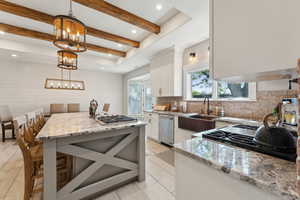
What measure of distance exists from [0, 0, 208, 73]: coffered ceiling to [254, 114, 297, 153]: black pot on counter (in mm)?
2048

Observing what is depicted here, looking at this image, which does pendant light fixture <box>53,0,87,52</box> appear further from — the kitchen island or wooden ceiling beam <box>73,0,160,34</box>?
the kitchen island

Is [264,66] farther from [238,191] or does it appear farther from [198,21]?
[198,21]

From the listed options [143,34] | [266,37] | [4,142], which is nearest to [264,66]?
[266,37]

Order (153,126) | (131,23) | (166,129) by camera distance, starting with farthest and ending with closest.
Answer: (153,126) < (166,129) < (131,23)

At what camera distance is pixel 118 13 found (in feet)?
7.91

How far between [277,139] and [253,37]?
0.60 metres

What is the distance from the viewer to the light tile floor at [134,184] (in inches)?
67.4

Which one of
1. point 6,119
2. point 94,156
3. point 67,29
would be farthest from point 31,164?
point 6,119

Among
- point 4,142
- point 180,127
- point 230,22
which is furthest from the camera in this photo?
point 4,142

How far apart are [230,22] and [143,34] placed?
3.15 m

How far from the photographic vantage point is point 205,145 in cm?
91

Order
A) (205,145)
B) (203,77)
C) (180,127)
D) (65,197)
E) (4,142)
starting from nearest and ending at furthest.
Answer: (205,145) → (65,197) → (180,127) → (203,77) → (4,142)

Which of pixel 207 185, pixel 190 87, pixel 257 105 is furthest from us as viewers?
pixel 190 87

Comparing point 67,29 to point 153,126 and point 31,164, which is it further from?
point 153,126
